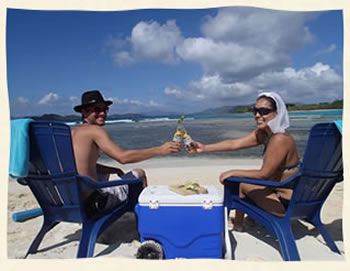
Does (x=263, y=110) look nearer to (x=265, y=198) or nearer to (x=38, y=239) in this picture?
(x=265, y=198)

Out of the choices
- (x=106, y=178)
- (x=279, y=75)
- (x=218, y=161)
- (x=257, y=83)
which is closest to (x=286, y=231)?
(x=106, y=178)

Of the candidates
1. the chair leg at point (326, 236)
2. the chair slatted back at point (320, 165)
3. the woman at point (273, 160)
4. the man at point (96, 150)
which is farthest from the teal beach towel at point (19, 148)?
the chair leg at point (326, 236)

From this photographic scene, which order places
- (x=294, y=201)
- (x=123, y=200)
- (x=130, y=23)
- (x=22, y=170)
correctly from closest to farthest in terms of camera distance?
Answer: (x=22, y=170) < (x=294, y=201) < (x=123, y=200) < (x=130, y=23)

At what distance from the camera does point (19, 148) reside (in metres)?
1.95

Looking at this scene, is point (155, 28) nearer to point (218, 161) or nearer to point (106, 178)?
point (106, 178)

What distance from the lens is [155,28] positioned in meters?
3.17

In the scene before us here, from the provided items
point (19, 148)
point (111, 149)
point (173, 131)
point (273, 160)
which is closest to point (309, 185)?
point (273, 160)

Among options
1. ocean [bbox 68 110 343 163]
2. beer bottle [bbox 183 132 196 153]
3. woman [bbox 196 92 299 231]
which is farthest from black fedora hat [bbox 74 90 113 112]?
ocean [bbox 68 110 343 163]

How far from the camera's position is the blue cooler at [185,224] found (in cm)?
202

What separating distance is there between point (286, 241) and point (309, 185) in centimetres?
45

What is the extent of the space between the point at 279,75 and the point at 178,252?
380 centimetres

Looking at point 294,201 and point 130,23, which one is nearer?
point 294,201

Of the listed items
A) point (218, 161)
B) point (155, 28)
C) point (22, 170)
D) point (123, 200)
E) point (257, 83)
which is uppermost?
point (155, 28)

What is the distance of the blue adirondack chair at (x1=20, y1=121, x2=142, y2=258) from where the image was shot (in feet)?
6.59
